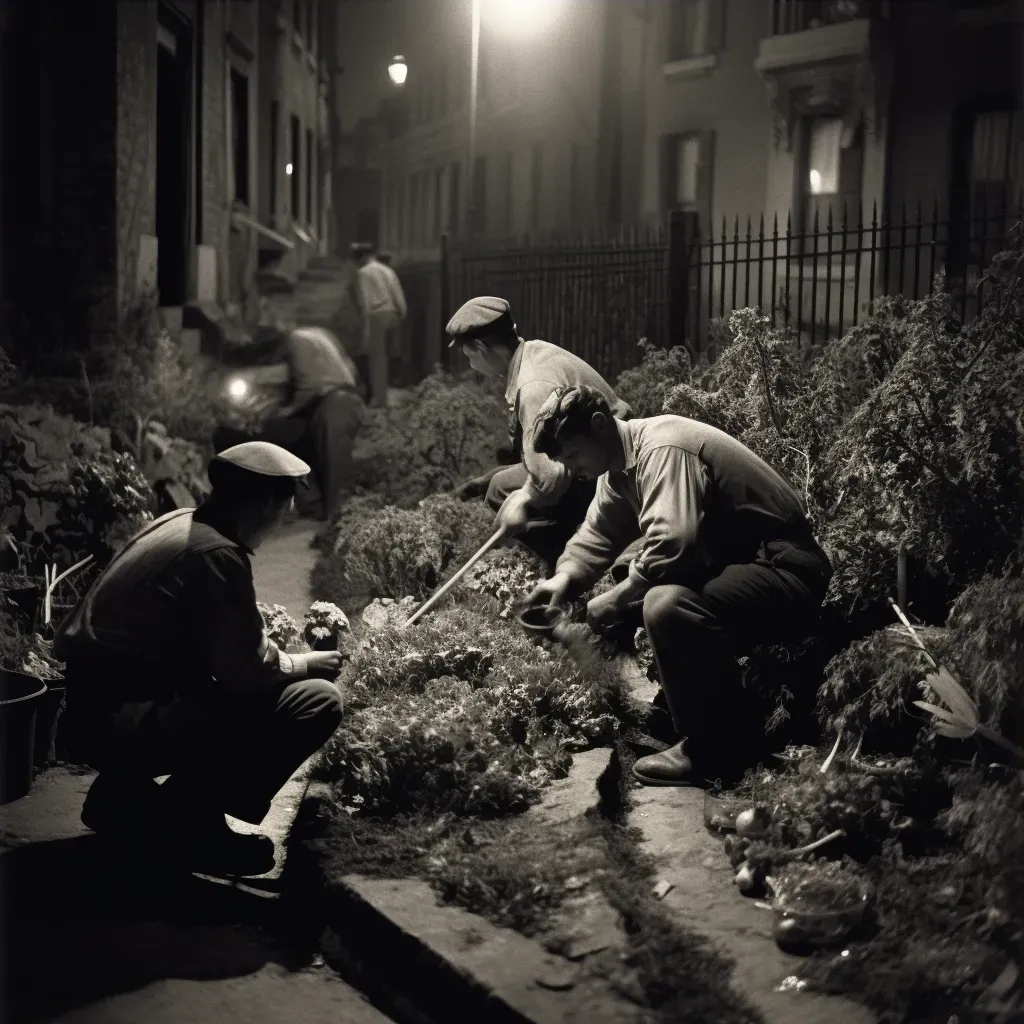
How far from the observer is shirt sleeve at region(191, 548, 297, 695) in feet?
14.0

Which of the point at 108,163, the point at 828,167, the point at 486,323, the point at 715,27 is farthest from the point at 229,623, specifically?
the point at 715,27

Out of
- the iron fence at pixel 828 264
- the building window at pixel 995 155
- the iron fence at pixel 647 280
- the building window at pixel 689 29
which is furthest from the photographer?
the building window at pixel 689 29

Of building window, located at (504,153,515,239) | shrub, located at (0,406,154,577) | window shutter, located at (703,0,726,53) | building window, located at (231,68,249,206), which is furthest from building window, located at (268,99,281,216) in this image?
shrub, located at (0,406,154,577)

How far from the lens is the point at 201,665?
4480 millimetres

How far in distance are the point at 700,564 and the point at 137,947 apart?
2.41m

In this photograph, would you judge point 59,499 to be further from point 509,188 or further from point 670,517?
point 509,188

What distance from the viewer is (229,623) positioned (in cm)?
430

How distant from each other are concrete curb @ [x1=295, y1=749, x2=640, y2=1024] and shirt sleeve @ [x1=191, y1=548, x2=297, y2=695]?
656mm

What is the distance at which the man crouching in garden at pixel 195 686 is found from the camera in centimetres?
432

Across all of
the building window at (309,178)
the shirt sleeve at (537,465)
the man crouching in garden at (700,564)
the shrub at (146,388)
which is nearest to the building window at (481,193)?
the building window at (309,178)

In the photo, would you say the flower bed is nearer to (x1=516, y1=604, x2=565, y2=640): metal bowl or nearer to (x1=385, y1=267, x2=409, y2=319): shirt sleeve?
(x1=516, y1=604, x2=565, y2=640): metal bowl

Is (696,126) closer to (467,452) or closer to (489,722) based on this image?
(467,452)

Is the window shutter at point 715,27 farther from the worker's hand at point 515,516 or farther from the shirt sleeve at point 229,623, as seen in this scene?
the shirt sleeve at point 229,623

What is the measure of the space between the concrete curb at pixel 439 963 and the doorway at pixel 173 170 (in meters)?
11.1
